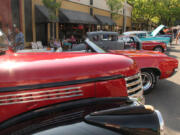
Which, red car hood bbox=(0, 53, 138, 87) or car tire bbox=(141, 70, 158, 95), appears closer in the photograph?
red car hood bbox=(0, 53, 138, 87)

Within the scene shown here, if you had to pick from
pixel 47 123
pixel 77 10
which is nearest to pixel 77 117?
pixel 47 123

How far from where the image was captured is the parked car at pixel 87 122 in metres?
1.51

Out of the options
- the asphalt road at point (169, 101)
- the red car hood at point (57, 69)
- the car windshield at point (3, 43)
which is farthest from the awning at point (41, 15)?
the red car hood at point (57, 69)

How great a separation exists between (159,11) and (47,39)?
78.5 feet

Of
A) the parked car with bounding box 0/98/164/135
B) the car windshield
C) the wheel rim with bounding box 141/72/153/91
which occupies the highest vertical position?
the car windshield

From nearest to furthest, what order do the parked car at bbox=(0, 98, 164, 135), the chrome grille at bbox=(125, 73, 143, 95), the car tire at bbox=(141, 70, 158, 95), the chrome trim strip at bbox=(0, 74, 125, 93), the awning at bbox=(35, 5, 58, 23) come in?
the parked car at bbox=(0, 98, 164, 135) < the chrome trim strip at bbox=(0, 74, 125, 93) < the chrome grille at bbox=(125, 73, 143, 95) < the car tire at bbox=(141, 70, 158, 95) < the awning at bbox=(35, 5, 58, 23)

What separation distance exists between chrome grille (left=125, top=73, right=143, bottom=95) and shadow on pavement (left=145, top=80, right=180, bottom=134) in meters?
1.23

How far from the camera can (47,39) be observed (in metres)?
15.2

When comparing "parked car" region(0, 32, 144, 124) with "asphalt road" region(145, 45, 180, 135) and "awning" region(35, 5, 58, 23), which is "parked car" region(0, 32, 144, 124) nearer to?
"asphalt road" region(145, 45, 180, 135)

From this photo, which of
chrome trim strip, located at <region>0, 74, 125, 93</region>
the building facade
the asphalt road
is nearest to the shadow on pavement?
the asphalt road

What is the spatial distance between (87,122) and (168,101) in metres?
3.57

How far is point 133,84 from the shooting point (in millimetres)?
2598

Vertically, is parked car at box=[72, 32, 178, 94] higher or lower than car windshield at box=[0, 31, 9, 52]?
lower

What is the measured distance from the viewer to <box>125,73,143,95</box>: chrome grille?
2.52m
